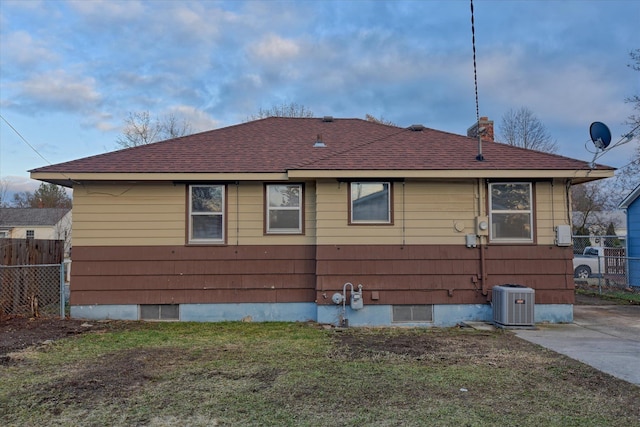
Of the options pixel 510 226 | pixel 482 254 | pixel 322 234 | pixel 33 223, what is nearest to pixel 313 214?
pixel 322 234

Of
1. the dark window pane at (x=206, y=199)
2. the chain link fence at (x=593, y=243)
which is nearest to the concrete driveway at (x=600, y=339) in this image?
the dark window pane at (x=206, y=199)

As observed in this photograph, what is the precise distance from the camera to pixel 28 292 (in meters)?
9.24

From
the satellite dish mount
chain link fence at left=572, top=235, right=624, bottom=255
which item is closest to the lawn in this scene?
the satellite dish mount

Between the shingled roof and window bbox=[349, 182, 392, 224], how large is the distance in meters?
0.48

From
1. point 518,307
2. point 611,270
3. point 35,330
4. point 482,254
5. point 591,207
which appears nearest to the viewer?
point 35,330

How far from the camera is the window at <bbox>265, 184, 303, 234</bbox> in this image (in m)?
8.88

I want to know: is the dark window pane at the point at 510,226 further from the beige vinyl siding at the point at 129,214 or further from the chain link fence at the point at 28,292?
the chain link fence at the point at 28,292

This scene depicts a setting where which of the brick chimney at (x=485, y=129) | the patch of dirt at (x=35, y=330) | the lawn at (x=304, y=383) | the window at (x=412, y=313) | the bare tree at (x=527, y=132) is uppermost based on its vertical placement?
the bare tree at (x=527, y=132)

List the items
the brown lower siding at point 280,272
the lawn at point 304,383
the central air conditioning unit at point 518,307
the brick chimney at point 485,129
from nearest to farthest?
the lawn at point 304,383 < the central air conditioning unit at point 518,307 < the brown lower siding at point 280,272 < the brick chimney at point 485,129

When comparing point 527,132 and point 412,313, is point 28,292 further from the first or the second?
point 527,132

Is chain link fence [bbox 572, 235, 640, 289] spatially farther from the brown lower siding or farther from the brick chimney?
the brown lower siding

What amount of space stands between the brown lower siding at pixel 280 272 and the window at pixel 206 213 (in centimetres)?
28

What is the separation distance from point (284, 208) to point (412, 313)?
10.7 feet

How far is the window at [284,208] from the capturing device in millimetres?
8875
